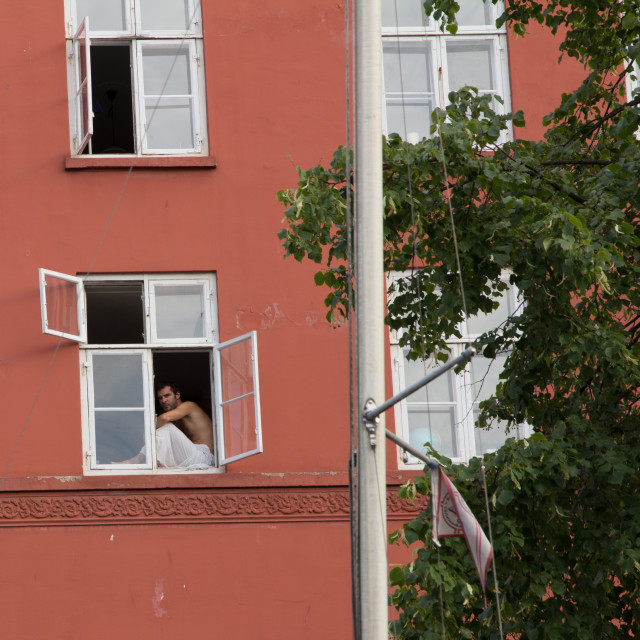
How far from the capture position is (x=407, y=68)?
14.1m

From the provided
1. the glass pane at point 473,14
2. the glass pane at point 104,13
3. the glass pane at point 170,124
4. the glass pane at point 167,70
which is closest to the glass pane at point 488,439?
the glass pane at point 170,124

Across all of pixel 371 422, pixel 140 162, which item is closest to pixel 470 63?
pixel 140 162

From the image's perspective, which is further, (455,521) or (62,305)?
(62,305)

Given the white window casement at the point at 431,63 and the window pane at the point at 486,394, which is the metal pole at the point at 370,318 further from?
the white window casement at the point at 431,63

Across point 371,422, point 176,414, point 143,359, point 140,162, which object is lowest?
point 176,414

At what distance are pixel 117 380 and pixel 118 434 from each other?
0.50 m

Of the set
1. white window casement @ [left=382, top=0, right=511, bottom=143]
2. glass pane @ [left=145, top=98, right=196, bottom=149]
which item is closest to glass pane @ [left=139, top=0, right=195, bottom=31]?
glass pane @ [left=145, top=98, right=196, bottom=149]

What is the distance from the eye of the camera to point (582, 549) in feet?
29.1

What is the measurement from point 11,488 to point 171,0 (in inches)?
198

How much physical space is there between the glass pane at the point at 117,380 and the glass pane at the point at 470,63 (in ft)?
13.5

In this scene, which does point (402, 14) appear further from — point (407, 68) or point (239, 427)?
point (239, 427)

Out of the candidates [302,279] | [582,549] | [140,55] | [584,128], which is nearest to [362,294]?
[582,549]

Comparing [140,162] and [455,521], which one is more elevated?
[140,162]

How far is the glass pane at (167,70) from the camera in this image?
13797mm
